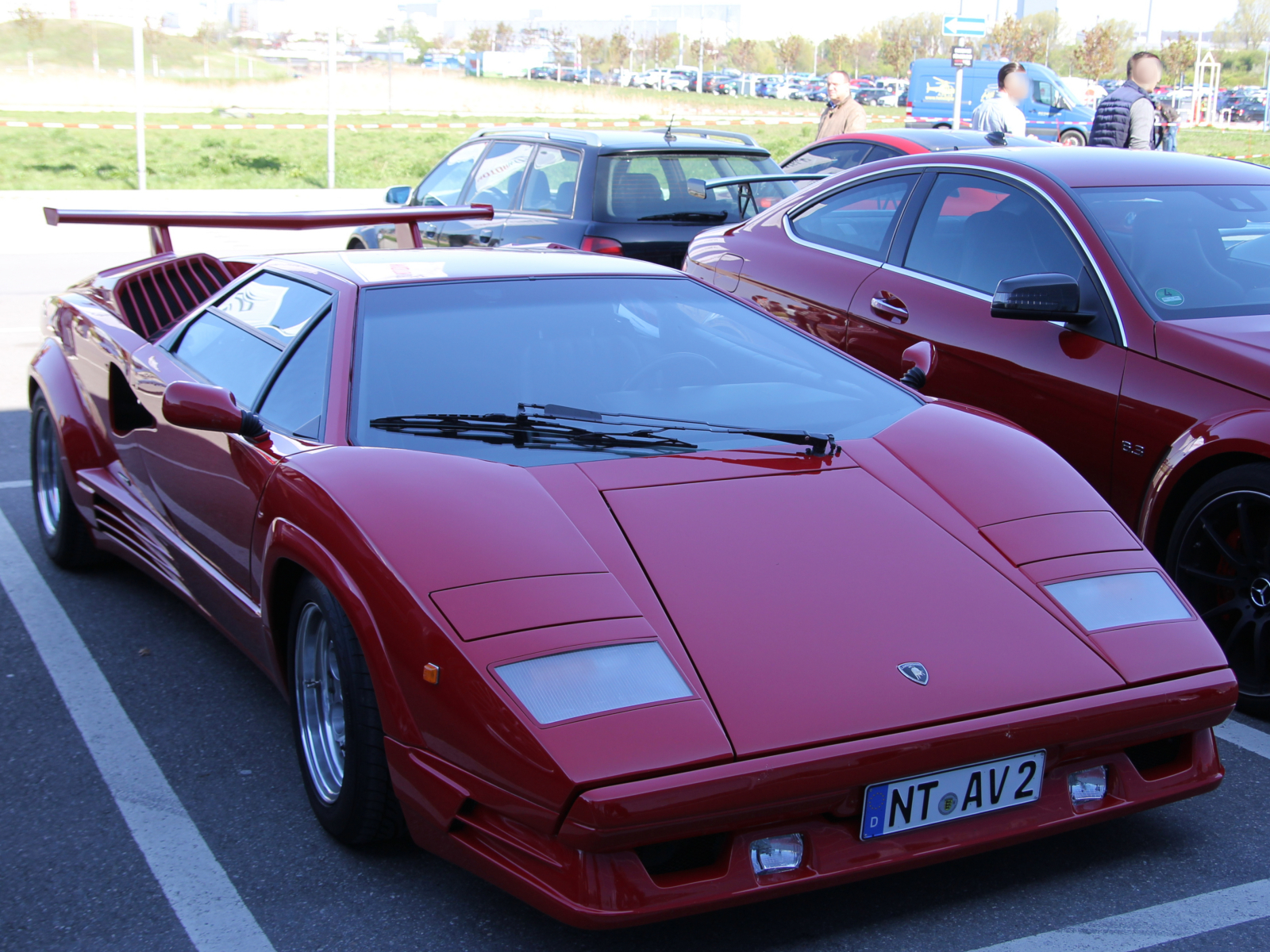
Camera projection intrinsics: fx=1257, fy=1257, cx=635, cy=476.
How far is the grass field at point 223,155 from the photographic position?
21.1m

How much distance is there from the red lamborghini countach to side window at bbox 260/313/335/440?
12 mm

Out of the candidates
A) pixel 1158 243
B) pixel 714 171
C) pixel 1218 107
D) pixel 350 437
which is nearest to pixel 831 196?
pixel 1158 243

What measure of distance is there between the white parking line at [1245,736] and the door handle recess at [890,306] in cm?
189

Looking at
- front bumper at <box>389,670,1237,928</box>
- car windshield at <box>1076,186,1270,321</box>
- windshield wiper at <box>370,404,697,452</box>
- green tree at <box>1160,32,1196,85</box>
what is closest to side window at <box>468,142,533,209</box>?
car windshield at <box>1076,186,1270,321</box>

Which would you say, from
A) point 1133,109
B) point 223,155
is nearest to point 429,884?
point 1133,109

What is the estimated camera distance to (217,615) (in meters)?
3.49

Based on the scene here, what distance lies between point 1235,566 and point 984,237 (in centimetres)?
168

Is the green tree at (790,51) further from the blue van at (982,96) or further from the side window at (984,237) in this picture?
the side window at (984,237)

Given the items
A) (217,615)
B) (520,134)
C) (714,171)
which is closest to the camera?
(217,615)

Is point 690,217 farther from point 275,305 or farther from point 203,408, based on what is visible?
point 203,408

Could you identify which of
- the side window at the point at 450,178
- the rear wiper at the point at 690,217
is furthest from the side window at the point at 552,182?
the side window at the point at 450,178

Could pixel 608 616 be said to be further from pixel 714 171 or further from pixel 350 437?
pixel 714 171

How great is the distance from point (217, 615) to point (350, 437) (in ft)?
3.01

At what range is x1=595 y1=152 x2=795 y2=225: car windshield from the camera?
7.30 metres
